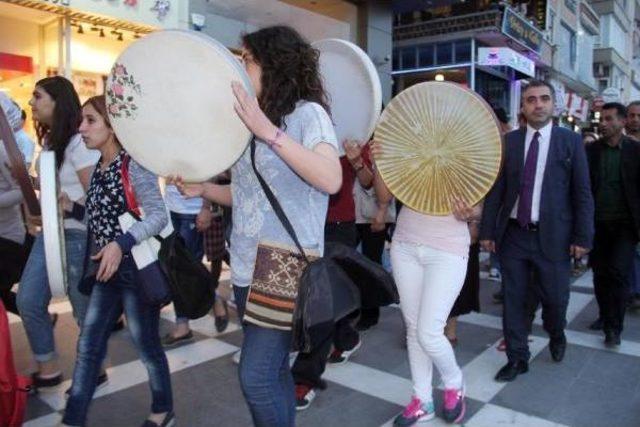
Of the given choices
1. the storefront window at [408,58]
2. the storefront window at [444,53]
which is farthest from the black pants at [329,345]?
the storefront window at [408,58]

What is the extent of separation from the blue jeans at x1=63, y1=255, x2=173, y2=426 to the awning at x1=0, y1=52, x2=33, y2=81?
6.13 m

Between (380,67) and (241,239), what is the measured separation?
11070mm

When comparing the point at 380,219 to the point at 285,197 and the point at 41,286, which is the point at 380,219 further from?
the point at 285,197

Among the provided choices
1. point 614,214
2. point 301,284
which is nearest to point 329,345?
point 301,284

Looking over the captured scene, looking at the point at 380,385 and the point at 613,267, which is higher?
the point at 613,267

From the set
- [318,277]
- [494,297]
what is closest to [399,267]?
[318,277]

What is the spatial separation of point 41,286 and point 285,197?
1.91m

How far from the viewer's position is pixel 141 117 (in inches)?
73.0

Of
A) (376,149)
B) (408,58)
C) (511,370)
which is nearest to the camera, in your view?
(376,149)

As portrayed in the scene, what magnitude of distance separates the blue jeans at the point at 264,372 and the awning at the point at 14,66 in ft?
23.1

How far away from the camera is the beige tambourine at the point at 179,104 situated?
1687mm

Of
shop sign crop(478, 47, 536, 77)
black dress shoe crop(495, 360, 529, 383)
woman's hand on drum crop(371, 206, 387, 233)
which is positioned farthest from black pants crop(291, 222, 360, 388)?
shop sign crop(478, 47, 536, 77)

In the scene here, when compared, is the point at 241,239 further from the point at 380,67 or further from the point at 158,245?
the point at 380,67

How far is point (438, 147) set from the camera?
2.55 m
